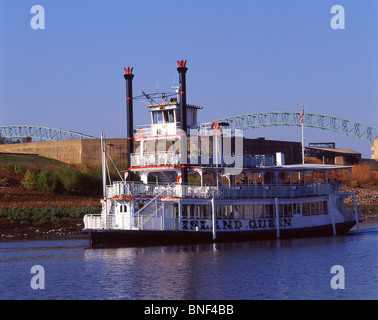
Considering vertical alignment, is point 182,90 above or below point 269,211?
above

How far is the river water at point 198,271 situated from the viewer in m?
30.8

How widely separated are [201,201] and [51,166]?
48.2 m

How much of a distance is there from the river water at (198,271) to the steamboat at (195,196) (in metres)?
1.23

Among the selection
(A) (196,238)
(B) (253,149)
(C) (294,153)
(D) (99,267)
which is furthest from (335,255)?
(C) (294,153)

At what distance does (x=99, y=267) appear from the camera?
38.2 metres

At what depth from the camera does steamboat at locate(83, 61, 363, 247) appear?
46500 mm

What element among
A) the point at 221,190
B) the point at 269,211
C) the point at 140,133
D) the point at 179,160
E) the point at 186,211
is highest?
the point at 140,133

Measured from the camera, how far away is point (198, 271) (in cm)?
3644

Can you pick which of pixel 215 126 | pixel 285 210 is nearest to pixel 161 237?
pixel 215 126

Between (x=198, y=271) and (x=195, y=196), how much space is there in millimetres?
12269

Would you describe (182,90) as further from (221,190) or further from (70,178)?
(70,178)
